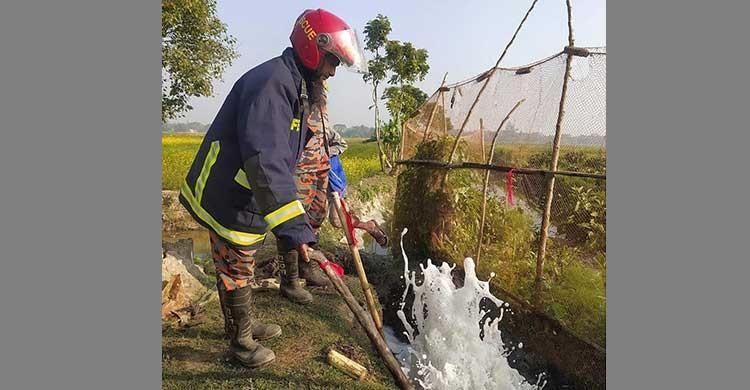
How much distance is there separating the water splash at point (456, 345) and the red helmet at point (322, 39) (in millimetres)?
1474

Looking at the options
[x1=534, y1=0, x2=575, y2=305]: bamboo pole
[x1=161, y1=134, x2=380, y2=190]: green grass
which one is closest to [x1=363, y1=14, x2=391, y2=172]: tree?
[x1=161, y1=134, x2=380, y2=190]: green grass

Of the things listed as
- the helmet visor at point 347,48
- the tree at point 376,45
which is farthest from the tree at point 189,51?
the helmet visor at point 347,48

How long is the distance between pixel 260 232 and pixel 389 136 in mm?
3570

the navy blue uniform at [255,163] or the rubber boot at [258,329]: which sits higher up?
the navy blue uniform at [255,163]

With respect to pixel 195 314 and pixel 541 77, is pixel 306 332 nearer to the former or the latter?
pixel 195 314

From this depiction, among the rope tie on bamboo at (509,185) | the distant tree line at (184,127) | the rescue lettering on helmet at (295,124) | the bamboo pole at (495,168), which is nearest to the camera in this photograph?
the rescue lettering on helmet at (295,124)

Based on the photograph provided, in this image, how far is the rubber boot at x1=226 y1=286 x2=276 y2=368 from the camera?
290 cm

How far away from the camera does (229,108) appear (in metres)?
2.74

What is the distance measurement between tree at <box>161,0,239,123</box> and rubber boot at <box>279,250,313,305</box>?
2.20 metres

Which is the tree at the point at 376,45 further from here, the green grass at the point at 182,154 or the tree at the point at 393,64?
the green grass at the point at 182,154

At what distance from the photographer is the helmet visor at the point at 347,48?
285 cm

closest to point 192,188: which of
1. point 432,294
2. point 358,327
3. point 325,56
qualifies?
point 325,56

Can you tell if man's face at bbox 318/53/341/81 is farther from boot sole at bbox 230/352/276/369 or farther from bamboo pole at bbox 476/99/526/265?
bamboo pole at bbox 476/99/526/265

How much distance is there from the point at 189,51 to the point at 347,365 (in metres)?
4.34
